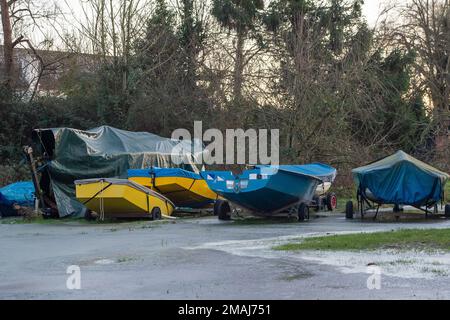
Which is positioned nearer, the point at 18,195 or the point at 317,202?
the point at 317,202

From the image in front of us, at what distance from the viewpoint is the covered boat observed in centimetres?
2028

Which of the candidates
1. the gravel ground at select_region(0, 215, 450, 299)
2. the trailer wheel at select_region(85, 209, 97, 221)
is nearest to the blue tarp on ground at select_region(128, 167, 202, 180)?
the trailer wheel at select_region(85, 209, 97, 221)

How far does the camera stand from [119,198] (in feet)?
69.8

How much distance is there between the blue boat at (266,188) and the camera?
1992cm

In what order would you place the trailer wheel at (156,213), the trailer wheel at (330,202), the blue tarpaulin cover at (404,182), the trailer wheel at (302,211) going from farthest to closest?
the trailer wheel at (330,202)
the trailer wheel at (156,213)
the trailer wheel at (302,211)
the blue tarpaulin cover at (404,182)

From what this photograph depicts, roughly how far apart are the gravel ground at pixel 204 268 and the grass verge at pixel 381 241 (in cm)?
67

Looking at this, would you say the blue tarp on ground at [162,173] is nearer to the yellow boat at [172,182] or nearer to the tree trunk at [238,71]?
the yellow boat at [172,182]

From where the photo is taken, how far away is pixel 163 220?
21.9 metres

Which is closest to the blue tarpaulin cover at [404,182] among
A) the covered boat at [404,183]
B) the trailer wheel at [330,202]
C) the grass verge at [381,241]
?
the covered boat at [404,183]

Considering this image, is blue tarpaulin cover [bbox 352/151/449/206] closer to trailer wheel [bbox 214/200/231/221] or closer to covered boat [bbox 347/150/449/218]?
covered boat [bbox 347/150/449/218]

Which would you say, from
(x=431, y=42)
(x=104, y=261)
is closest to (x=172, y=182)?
(x=104, y=261)

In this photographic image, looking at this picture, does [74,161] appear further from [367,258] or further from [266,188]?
[367,258]

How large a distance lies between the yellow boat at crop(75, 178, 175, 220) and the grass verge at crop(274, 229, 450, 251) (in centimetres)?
830

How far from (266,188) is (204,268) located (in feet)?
30.1
